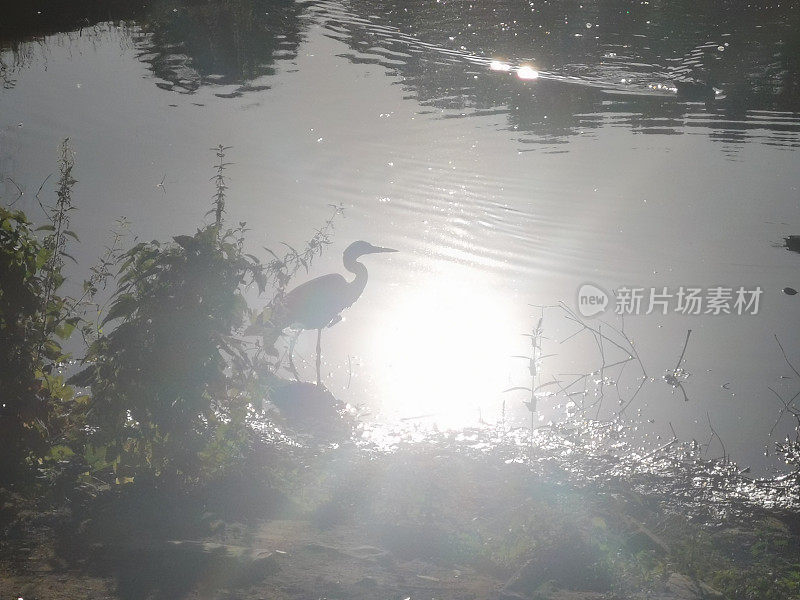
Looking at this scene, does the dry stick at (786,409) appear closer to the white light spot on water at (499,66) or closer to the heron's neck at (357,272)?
the heron's neck at (357,272)

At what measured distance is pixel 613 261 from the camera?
8.35m

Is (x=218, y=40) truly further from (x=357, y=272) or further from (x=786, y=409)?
(x=786, y=409)

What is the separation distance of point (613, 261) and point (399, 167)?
358 centimetres

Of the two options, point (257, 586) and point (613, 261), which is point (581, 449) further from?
point (613, 261)

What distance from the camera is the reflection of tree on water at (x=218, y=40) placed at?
14.2 m

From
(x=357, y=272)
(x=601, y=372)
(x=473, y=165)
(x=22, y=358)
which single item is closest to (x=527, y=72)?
(x=473, y=165)

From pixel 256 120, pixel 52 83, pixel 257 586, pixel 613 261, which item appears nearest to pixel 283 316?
pixel 257 586

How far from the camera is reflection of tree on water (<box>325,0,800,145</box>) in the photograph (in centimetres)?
1301

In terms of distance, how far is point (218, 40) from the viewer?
16406 mm

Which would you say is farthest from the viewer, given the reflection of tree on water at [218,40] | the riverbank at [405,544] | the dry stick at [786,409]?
the reflection of tree on water at [218,40]
